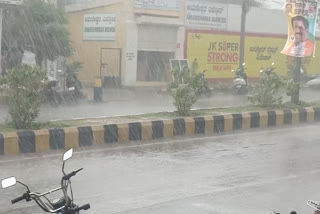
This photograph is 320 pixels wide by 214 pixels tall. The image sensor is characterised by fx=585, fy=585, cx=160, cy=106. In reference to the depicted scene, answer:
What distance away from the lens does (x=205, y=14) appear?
29.5m

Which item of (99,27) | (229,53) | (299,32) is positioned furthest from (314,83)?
(299,32)

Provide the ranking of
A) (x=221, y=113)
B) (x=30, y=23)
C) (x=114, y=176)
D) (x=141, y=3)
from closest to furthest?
(x=114, y=176), (x=221, y=113), (x=30, y=23), (x=141, y=3)

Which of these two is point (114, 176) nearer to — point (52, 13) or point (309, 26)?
point (309, 26)

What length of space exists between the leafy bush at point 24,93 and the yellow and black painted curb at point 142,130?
0.57m

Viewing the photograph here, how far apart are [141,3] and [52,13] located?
5.01m

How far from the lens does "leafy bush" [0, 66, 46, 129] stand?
10.6m

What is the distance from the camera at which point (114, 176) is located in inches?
318

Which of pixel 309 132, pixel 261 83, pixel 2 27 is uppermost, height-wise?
pixel 2 27

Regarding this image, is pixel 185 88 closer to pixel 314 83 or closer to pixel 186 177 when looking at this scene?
pixel 186 177

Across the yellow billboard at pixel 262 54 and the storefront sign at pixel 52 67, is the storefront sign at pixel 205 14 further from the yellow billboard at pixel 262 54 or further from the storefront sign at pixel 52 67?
the storefront sign at pixel 52 67

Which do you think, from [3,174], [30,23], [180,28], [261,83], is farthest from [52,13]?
[3,174]

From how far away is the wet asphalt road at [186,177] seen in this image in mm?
6551

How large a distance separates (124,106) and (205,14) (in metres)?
12.8

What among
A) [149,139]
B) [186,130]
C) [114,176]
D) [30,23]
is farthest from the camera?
[30,23]
